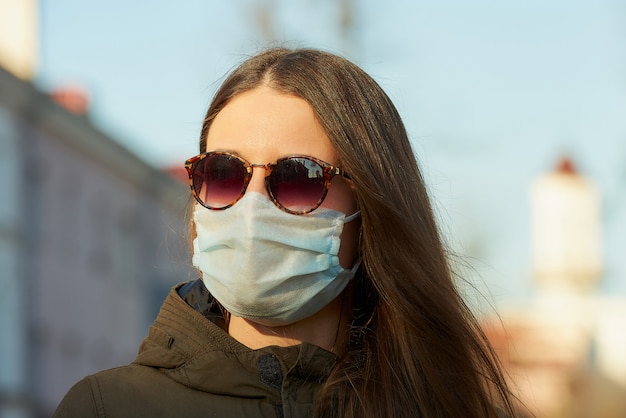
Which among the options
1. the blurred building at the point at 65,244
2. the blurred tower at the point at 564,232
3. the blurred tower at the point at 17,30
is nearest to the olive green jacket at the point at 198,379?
the blurred building at the point at 65,244

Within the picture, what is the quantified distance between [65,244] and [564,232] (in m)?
53.0

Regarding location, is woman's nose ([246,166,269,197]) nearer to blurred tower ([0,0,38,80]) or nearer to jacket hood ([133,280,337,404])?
jacket hood ([133,280,337,404])

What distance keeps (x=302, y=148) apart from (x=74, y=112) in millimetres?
35496

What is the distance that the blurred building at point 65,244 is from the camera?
1361 inches

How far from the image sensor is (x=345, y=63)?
3738 mm

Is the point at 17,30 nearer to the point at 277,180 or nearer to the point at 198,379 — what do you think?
the point at 277,180

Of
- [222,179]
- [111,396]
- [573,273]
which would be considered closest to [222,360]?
[111,396]

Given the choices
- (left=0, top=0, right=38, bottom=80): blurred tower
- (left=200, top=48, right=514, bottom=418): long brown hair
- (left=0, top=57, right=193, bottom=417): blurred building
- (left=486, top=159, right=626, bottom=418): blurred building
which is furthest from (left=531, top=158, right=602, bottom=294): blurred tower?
(left=200, top=48, right=514, bottom=418): long brown hair

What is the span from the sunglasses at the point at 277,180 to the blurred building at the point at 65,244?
2798 centimetres

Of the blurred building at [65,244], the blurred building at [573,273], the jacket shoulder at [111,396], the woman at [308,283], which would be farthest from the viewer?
the blurred building at [573,273]

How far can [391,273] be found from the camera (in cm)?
366

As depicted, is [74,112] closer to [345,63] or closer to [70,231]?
[70,231]

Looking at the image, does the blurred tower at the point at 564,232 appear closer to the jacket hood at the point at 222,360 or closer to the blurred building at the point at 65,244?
the blurred building at the point at 65,244

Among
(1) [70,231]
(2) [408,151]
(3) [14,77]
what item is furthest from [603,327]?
(2) [408,151]
